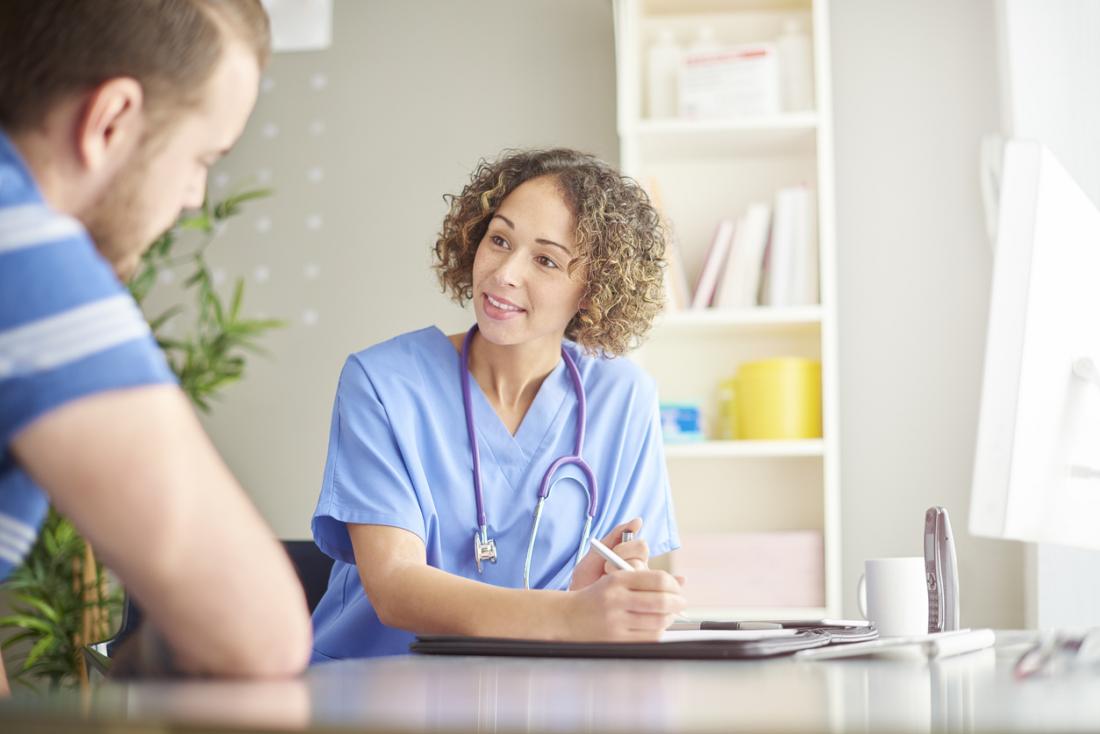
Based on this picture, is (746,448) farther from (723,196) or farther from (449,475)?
(449,475)

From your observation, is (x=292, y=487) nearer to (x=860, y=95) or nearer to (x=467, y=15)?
(x=467, y=15)

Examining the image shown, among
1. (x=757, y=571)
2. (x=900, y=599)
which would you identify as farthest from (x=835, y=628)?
(x=757, y=571)

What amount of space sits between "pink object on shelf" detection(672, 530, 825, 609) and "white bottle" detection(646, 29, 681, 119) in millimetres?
1108

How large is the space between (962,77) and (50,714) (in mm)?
2966

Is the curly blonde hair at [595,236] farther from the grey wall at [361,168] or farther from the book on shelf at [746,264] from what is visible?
the grey wall at [361,168]

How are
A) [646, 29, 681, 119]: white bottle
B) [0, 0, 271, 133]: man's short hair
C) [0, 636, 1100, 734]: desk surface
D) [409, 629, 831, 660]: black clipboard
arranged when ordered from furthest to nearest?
1. [646, 29, 681, 119]: white bottle
2. [409, 629, 831, 660]: black clipboard
3. [0, 0, 271, 133]: man's short hair
4. [0, 636, 1100, 734]: desk surface

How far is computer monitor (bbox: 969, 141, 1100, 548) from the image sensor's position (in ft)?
3.34

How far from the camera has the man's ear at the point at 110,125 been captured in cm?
71

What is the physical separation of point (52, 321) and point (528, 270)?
1094mm

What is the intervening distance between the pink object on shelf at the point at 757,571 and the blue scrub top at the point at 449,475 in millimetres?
1006

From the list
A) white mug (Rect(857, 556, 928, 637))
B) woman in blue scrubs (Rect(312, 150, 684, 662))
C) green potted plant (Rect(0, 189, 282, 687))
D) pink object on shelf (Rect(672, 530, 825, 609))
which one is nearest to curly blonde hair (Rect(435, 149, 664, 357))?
woman in blue scrubs (Rect(312, 150, 684, 662))

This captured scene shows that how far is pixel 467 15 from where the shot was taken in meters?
3.23

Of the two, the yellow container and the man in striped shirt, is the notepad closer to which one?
the man in striped shirt

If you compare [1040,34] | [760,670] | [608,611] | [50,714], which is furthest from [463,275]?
[1040,34]
